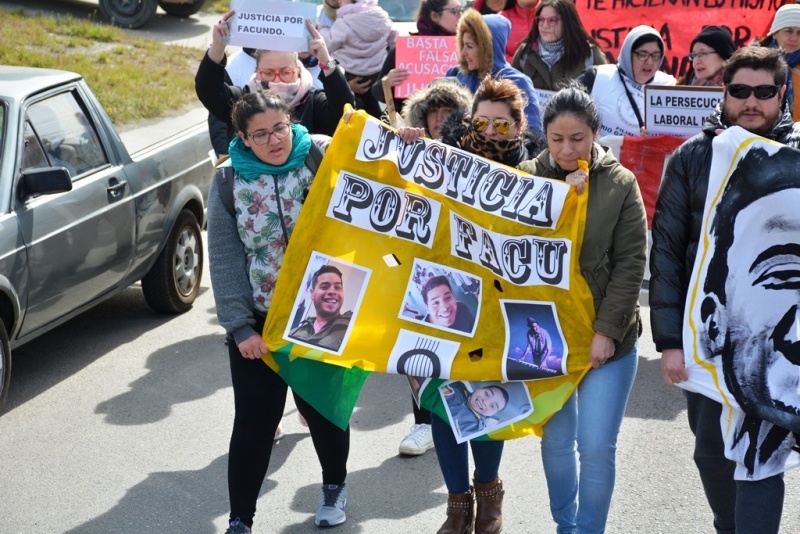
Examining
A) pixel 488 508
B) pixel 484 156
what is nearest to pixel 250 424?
pixel 488 508

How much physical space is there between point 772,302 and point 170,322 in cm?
486

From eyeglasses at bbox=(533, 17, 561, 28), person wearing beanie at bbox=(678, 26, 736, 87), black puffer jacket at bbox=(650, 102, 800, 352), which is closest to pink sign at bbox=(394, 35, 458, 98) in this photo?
eyeglasses at bbox=(533, 17, 561, 28)

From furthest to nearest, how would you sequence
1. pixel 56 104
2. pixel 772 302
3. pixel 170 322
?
pixel 170 322 < pixel 56 104 < pixel 772 302

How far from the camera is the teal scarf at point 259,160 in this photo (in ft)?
14.8

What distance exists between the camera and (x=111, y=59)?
47.9 ft

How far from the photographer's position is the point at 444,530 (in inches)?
187

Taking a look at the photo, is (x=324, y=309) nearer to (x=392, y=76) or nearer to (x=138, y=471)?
(x=138, y=471)

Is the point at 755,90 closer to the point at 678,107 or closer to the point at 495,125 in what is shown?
the point at 495,125

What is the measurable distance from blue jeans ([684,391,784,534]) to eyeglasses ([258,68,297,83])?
248 centimetres

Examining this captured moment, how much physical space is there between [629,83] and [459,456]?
3.43 meters

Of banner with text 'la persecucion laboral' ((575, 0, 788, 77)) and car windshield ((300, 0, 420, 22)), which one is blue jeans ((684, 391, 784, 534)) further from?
car windshield ((300, 0, 420, 22))

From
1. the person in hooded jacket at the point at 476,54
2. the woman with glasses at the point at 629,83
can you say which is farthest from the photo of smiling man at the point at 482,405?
the woman with glasses at the point at 629,83

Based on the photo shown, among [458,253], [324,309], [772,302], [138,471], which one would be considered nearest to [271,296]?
[324,309]

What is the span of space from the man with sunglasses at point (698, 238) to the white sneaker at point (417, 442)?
1.78m
